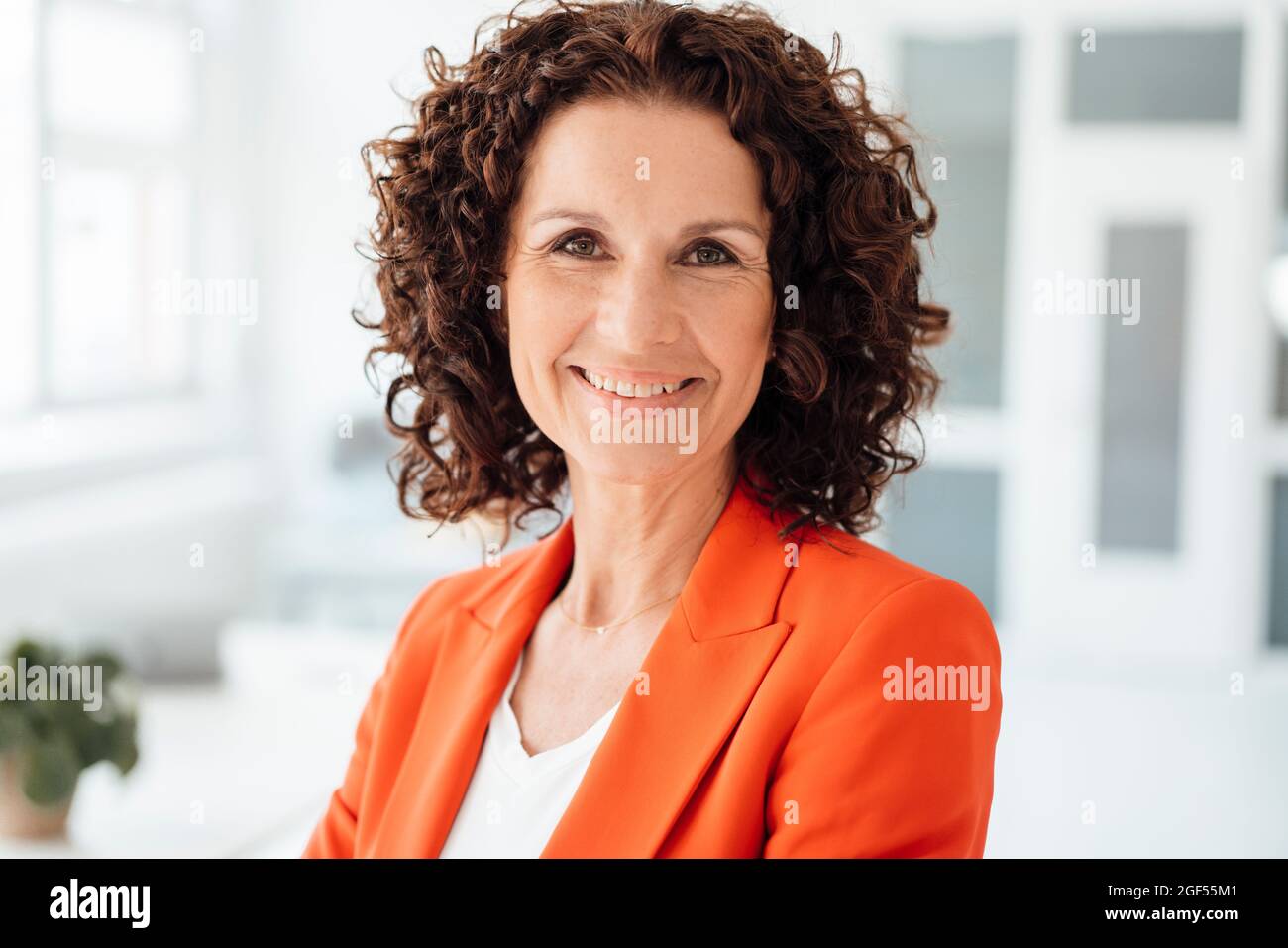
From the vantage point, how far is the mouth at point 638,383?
1.02m

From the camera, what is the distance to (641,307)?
989 millimetres

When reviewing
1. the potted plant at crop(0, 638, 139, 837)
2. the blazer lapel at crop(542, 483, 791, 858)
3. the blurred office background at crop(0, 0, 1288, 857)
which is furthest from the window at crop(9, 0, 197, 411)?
the blazer lapel at crop(542, 483, 791, 858)

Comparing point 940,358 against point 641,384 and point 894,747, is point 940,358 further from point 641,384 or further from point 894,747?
point 894,747

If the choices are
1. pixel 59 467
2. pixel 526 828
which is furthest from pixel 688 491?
pixel 59 467

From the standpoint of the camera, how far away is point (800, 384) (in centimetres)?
109

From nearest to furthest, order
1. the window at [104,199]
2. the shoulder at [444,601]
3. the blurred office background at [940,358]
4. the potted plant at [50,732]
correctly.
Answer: the shoulder at [444,601], the potted plant at [50,732], the window at [104,199], the blurred office background at [940,358]

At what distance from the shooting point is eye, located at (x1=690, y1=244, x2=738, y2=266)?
1009mm

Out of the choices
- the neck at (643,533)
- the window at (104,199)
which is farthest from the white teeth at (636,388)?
the window at (104,199)

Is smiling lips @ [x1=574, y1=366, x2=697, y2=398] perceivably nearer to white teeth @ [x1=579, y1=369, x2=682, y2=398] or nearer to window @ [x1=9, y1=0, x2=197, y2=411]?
white teeth @ [x1=579, y1=369, x2=682, y2=398]

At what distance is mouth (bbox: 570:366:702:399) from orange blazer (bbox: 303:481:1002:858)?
138mm

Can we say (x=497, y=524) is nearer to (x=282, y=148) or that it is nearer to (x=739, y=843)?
(x=739, y=843)

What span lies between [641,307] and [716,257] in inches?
3.2

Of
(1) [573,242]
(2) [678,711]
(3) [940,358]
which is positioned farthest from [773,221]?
(3) [940,358]

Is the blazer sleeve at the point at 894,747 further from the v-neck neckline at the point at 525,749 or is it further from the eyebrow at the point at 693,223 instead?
the eyebrow at the point at 693,223
